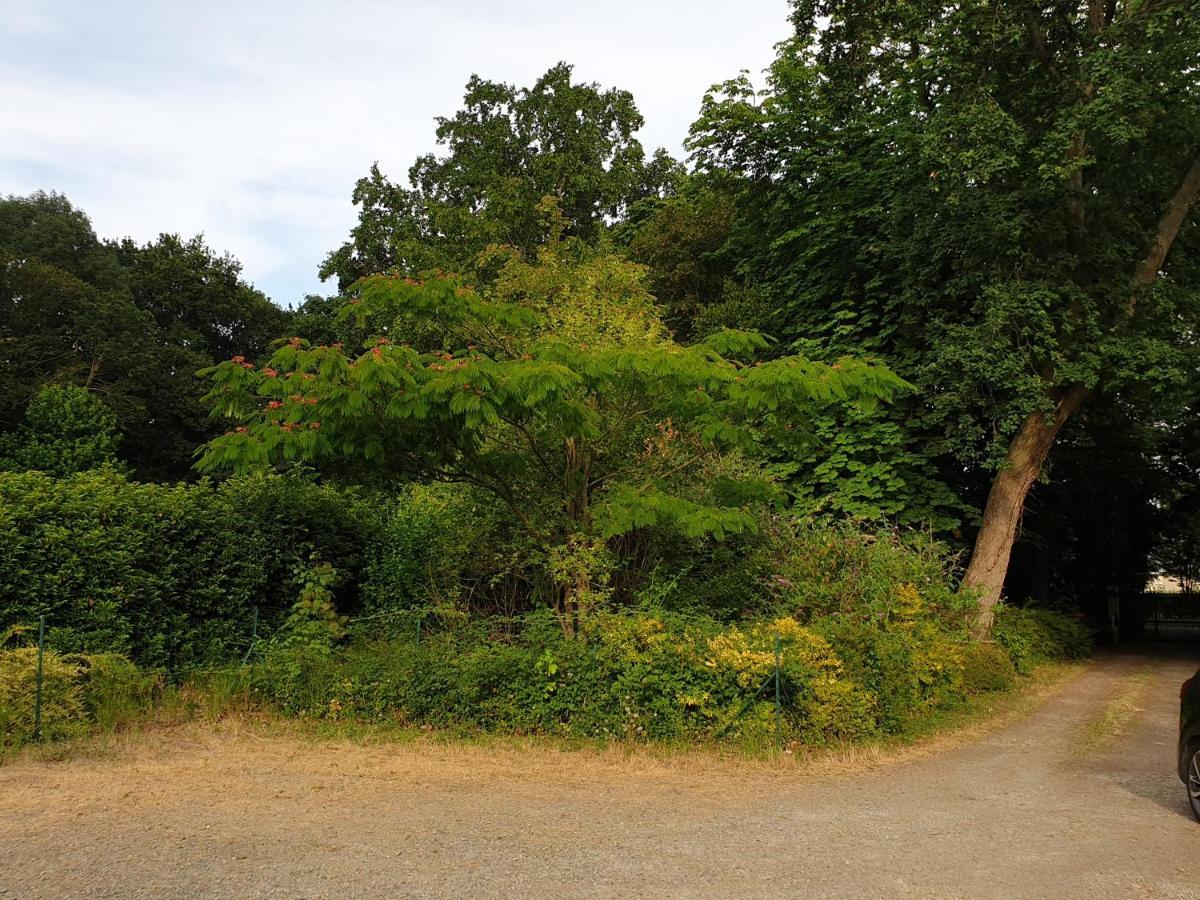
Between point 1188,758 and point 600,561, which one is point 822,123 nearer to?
point 600,561

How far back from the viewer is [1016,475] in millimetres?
15000

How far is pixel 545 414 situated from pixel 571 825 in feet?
14.9

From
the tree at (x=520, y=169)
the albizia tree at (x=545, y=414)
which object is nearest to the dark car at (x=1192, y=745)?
the albizia tree at (x=545, y=414)

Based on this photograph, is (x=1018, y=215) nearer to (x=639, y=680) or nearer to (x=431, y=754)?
(x=639, y=680)

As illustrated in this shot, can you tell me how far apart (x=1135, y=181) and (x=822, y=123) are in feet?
20.8

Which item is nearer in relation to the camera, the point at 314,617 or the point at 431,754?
the point at 431,754

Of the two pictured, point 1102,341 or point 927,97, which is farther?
point 927,97

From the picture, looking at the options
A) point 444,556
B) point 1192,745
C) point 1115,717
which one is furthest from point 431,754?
point 1115,717

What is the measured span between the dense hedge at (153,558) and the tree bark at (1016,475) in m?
11.3

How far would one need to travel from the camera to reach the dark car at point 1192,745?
6.06 m

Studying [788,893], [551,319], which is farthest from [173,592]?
[788,893]

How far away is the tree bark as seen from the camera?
14469 millimetres

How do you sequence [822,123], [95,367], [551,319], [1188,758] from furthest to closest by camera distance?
[95,367]
[822,123]
[551,319]
[1188,758]

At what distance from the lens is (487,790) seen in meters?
6.98
